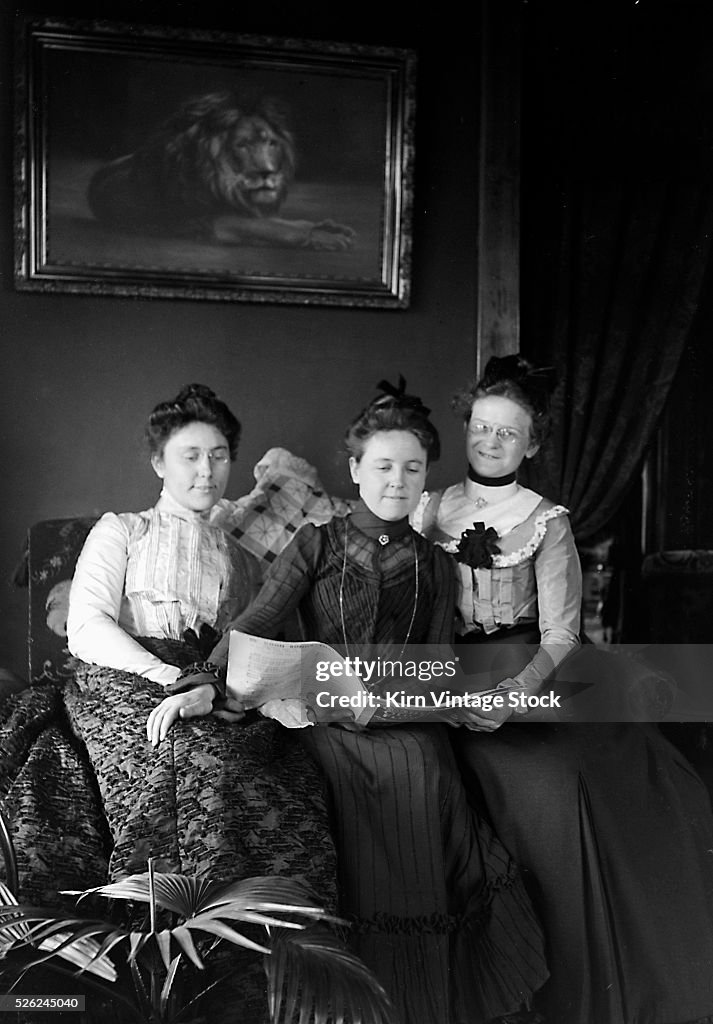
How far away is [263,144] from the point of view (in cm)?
219

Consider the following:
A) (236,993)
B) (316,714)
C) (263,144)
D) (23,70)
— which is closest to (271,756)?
(316,714)

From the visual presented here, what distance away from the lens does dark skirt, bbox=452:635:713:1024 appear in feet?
5.82

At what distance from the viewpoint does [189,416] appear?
6.82 ft

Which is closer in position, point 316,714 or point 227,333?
point 316,714

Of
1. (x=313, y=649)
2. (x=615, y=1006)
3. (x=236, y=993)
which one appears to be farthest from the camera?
(x=313, y=649)

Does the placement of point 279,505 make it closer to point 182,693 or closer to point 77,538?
point 77,538

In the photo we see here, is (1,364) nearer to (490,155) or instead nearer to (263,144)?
(263,144)

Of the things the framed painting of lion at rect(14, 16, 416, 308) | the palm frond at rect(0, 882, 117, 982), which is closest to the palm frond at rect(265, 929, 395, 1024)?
the palm frond at rect(0, 882, 117, 982)

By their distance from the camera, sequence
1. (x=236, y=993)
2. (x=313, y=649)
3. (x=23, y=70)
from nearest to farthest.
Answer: (x=236, y=993), (x=313, y=649), (x=23, y=70)

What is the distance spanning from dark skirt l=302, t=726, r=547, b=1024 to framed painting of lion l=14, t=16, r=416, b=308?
3.58ft

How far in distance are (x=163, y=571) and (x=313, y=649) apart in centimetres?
39

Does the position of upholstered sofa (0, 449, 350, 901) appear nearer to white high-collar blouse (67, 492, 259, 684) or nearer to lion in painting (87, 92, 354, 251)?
white high-collar blouse (67, 492, 259, 684)

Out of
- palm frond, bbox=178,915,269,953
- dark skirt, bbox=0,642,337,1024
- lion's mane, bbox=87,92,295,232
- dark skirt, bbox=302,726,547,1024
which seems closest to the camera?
palm frond, bbox=178,915,269,953

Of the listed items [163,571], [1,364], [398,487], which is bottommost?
[163,571]
